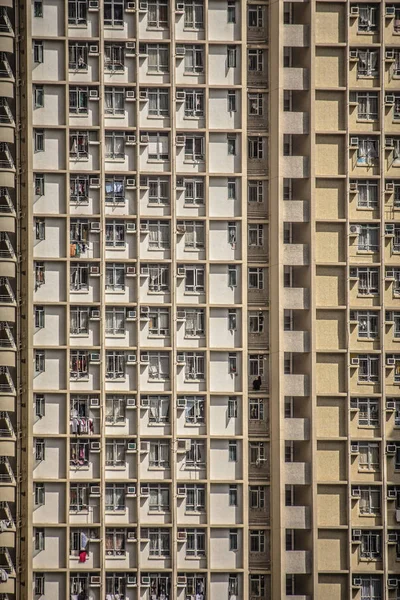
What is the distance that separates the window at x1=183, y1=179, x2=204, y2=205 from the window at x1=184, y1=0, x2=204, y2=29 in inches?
136

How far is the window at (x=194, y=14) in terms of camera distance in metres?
23.5

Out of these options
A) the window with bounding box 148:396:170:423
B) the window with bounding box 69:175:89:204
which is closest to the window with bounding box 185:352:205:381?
the window with bounding box 148:396:170:423

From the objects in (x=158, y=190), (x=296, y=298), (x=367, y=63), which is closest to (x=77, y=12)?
(x=158, y=190)

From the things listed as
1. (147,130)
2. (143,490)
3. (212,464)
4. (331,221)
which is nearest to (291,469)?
(212,464)

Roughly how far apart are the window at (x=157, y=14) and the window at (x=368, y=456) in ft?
33.9

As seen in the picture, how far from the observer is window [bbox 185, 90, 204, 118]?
2350cm

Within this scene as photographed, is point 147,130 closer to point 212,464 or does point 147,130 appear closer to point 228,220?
point 228,220

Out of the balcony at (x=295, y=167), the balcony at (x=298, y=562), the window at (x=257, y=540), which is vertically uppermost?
the balcony at (x=295, y=167)

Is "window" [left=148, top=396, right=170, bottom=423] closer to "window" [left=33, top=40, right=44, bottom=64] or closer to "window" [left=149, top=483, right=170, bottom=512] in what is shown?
"window" [left=149, top=483, right=170, bottom=512]

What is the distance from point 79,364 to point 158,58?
23.0ft

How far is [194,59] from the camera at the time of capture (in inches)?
927

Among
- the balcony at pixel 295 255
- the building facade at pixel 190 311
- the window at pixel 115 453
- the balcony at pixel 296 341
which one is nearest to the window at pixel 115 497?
the building facade at pixel 190 311

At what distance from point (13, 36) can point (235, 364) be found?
866 centimetres

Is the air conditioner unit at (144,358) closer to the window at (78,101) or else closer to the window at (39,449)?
the window at (39,449)
